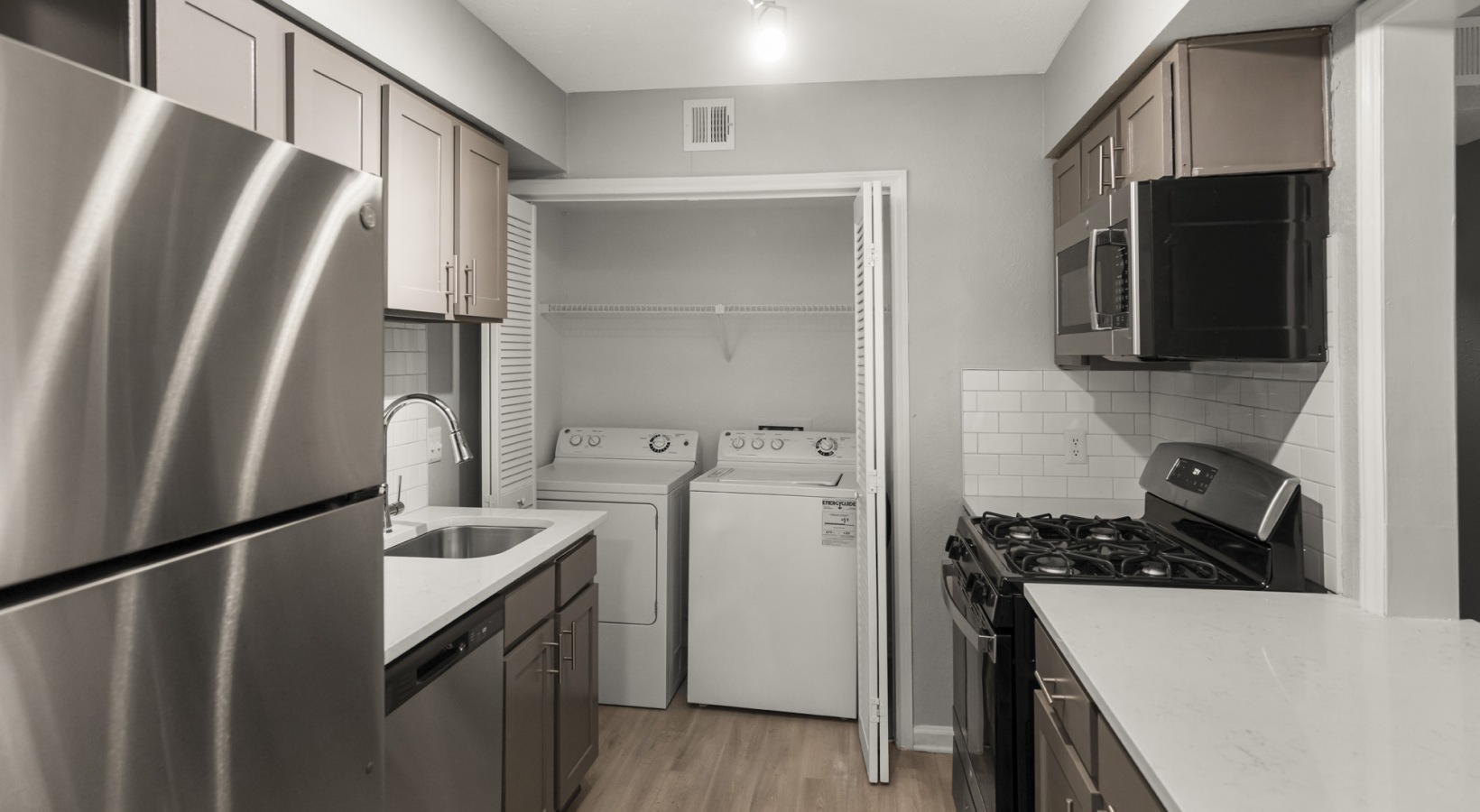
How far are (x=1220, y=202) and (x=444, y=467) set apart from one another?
242cm

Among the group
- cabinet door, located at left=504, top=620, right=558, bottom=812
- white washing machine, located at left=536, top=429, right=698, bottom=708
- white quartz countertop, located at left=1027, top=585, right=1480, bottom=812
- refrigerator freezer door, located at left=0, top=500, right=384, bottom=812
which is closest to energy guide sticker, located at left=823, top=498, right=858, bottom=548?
white washing machine, located at left=536, top=429, right=698, bottom=708

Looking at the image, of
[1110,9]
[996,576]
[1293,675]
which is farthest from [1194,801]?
[1110,9]

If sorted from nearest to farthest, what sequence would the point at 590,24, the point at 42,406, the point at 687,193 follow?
the point at 42,406 < the point at 590,24 < the point at 687,193

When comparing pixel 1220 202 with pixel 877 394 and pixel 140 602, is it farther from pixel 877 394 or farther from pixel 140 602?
pixel 140 602

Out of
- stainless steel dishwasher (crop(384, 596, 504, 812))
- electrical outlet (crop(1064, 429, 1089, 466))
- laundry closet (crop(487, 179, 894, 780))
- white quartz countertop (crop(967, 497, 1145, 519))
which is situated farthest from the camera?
laundry closet (crop(487, 179, 894, 780))

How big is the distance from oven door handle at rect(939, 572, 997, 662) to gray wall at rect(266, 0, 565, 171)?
2001 millimetres

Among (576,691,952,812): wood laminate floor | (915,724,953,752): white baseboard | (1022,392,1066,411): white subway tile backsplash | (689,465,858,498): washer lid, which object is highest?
(1022,392,1066,411): white subway tile backsplash

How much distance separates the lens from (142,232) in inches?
26.1

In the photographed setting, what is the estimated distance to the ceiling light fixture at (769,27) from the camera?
7.04 ft

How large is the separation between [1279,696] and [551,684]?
1.73 metres

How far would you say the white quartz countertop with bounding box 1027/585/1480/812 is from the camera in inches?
38.3

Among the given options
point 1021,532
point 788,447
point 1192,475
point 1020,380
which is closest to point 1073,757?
point 1021,532

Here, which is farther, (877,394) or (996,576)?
(877,394)

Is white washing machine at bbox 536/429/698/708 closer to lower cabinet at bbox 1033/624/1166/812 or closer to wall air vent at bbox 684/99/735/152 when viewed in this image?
wall air vent at bbox 684/99/735/152
